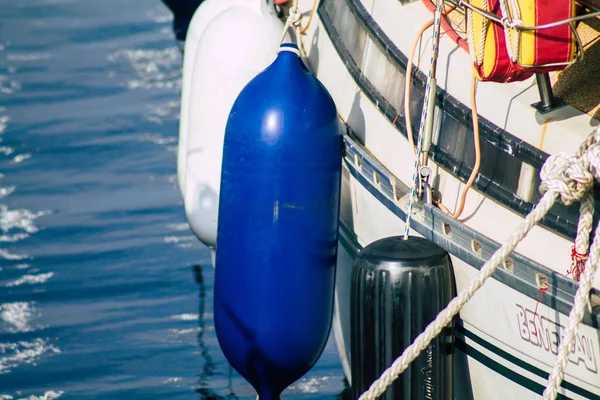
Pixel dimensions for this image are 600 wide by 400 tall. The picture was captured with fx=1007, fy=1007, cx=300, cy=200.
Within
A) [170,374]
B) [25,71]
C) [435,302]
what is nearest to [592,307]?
[435,302]

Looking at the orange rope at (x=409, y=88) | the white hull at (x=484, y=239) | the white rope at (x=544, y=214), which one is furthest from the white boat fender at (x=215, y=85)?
the white rope at (x=544, y=214)

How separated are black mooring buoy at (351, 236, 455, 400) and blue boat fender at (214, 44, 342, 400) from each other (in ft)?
1.47

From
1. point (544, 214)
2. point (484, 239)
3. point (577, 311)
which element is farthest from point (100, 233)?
point (577, 311)

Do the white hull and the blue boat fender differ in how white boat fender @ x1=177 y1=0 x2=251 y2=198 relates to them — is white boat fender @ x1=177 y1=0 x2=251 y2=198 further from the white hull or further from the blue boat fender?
the blue boat fender

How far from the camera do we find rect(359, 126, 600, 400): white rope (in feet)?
9.79

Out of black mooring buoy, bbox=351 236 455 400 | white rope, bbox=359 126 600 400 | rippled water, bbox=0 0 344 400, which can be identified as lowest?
rippled water, bbox=0 0 344 400

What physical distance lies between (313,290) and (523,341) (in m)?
1.01

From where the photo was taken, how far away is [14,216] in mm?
7164

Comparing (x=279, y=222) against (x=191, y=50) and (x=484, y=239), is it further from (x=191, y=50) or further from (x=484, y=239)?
(x=191, y=50)

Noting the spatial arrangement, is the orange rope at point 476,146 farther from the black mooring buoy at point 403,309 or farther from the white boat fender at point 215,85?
the white boat fender at point 215,85

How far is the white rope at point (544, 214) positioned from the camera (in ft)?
9.79

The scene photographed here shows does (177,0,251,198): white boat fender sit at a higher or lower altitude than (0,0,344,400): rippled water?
higher

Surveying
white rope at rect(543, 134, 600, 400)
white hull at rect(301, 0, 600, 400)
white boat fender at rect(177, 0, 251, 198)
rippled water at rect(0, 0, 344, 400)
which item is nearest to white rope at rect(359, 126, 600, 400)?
white rope at rect(543, 134, 600, 400)

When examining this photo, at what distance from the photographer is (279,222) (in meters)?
3.95
